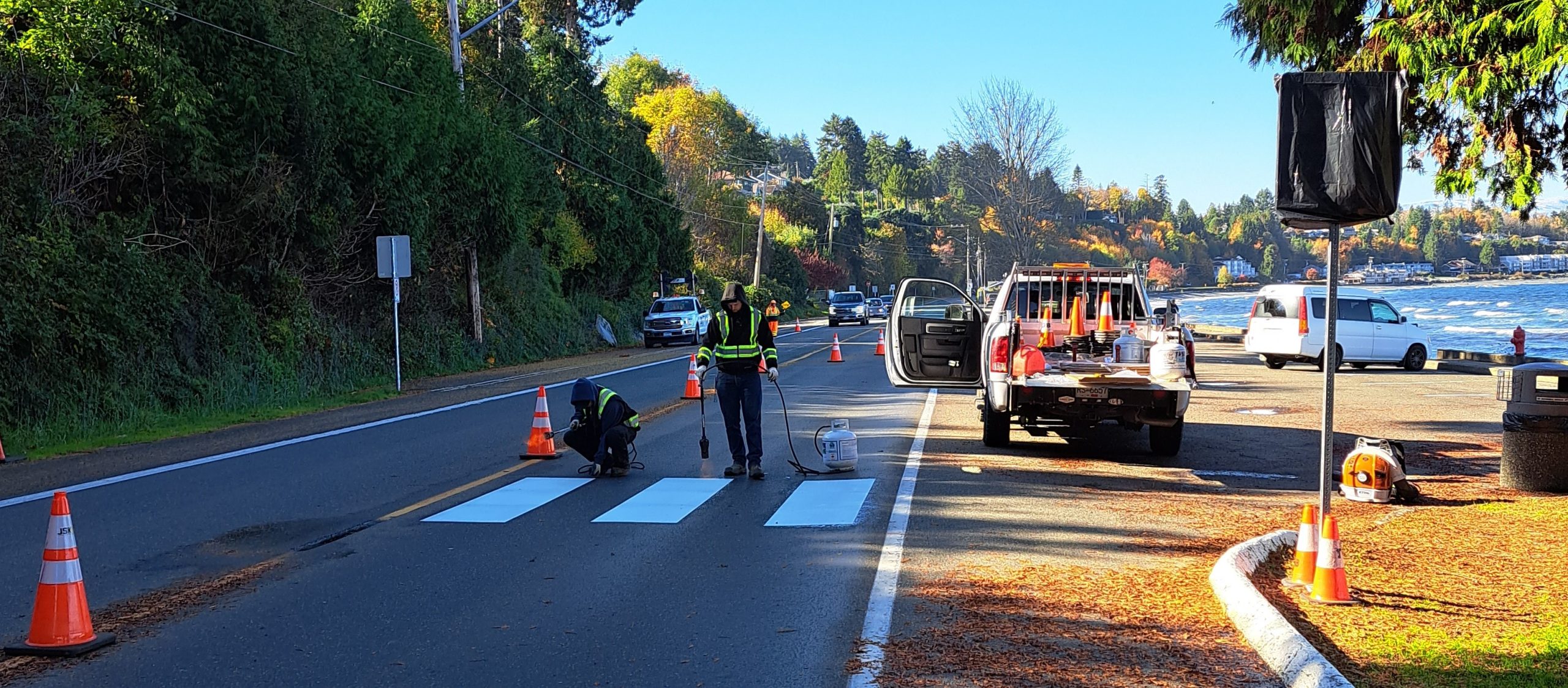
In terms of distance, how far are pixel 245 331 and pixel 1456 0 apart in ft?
61.1

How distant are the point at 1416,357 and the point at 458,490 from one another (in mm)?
24392

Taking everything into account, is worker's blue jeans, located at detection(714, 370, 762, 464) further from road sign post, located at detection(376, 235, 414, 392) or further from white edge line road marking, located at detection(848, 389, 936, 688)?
road sign post, located at detection(376, 235, 414, 392)

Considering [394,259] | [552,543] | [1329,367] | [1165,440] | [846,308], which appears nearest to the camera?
[1329,367]

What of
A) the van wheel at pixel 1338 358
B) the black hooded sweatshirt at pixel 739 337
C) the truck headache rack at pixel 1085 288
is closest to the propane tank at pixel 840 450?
the black hooded sweatshirt at pixel 739 337

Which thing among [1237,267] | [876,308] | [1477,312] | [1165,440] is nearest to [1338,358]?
[1165,440]

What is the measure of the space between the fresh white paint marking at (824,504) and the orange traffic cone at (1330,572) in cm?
342

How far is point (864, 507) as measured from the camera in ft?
31.8

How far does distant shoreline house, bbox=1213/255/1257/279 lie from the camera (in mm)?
172625

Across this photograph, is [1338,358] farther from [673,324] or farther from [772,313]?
[673,324]

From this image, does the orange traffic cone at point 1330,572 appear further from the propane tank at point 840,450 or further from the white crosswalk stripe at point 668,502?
the propane tank at point 840,450

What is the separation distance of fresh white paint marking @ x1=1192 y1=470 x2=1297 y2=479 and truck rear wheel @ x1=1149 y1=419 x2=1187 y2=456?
1036 millimetres

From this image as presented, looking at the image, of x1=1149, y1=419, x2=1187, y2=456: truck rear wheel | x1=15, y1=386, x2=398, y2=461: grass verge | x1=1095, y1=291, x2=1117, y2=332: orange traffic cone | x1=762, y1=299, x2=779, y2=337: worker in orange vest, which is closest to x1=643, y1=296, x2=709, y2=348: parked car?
x1=762, y1=299, x2=779, y2=337: worker in orange vest

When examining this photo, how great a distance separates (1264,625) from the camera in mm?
5879

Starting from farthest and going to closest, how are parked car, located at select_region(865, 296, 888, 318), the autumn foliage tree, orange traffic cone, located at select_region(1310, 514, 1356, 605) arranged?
the autumn foliage tree, parked car, located at select_region(865, 296, 888, 318), orange traffic cone, located at select_region(1310, 514, 1356, 605)
